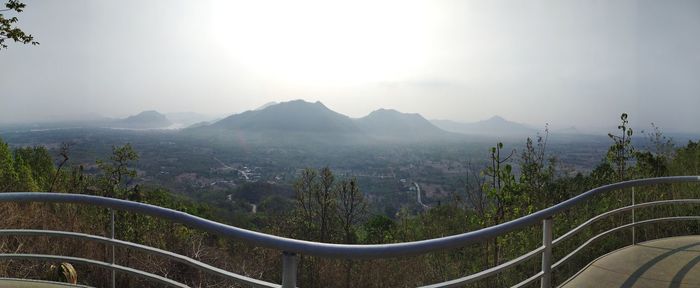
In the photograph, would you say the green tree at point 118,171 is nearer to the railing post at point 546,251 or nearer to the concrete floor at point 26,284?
the concrete floor at point 26,284

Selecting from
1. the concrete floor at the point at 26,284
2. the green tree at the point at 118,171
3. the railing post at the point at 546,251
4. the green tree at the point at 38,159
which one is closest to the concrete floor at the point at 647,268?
the railing post at the point at 546,251

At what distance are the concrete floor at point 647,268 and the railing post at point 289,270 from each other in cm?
307

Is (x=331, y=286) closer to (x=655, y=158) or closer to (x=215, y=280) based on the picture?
(x=215, y=280)

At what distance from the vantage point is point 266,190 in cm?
Result: 5428

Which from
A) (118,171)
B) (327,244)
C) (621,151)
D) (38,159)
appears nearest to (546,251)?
(327,244)

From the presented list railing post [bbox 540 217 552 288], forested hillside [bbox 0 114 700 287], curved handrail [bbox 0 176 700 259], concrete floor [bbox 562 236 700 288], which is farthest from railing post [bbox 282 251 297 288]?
concrete floor [bbox 562 236 700 288]

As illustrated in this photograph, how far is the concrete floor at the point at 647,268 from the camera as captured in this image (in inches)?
134

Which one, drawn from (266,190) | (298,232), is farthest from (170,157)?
(298,232)

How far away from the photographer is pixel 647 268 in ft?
12.3

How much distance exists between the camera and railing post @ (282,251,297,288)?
1443mm

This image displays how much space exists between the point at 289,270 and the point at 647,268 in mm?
3945

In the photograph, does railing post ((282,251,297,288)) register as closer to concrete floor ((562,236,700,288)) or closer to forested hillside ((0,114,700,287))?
forested hillside ((0,114,700,287))

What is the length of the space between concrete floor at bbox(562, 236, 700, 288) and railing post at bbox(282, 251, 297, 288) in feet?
10.1

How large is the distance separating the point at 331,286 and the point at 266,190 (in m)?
43.2
